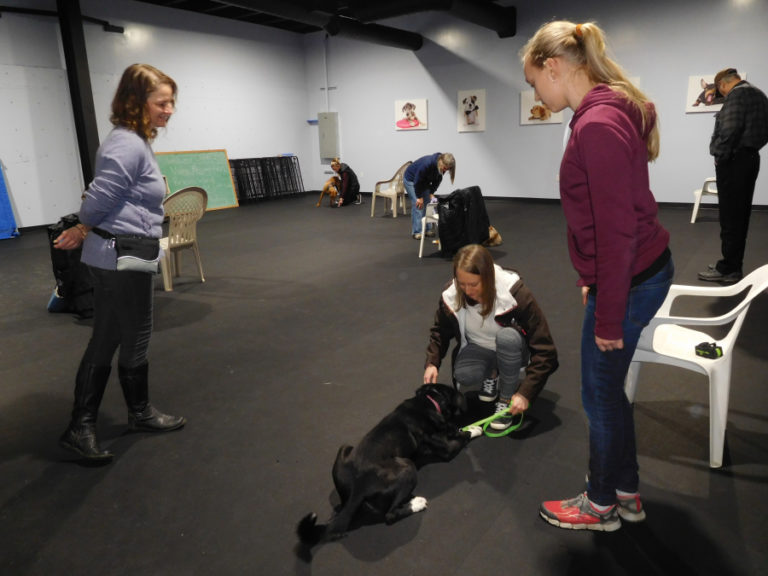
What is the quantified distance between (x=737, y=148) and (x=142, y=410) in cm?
455

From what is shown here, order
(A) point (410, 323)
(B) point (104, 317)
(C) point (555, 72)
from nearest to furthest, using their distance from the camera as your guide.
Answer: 1. (C) point (555, 72)
2. (B) point (104, 317)
3. (A) point (410, 323)

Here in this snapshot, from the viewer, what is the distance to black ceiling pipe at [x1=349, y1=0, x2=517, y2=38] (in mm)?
7902

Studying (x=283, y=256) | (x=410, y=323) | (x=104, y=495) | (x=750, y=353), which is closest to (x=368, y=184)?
(x=283, y=256)

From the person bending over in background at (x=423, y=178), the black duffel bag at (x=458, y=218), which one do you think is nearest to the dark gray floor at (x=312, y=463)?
the black duffel bag at (x=458, y=218)

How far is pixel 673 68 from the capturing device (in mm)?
8336

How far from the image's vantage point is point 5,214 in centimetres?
760

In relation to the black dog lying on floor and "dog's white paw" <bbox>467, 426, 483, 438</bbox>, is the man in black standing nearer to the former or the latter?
"dog's white paw" <bbox>467, 426, 483, 438</bbox>

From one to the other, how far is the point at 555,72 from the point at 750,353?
2.52 metres

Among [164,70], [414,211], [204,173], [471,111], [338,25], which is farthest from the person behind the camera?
[471,111]

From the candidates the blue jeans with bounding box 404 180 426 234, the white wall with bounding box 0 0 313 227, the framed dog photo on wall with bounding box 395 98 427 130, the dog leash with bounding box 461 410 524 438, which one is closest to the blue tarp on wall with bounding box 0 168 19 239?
the white wall with bounding box 0 0 313 227

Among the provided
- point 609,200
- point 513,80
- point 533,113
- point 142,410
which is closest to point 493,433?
point 609,200

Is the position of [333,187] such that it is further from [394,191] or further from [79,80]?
[79,80]

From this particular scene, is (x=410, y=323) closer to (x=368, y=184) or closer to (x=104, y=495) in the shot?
(x=104, y=495)

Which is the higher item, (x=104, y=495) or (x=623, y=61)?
(x=623, y=61)
